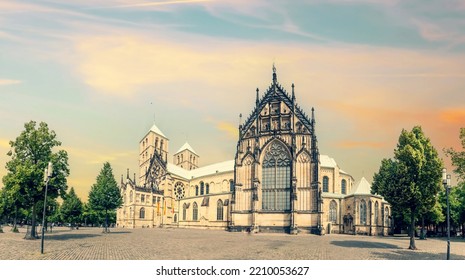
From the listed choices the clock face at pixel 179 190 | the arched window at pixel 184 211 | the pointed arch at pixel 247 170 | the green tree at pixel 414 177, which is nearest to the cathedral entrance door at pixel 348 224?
the pointed arch at pixel 247 170

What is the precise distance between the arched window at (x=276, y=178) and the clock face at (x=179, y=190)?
3394 centimetres

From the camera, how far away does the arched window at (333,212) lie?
55625 millimetres

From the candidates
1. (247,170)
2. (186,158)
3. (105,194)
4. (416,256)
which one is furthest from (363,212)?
(186,158)

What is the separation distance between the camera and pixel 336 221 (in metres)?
55.6

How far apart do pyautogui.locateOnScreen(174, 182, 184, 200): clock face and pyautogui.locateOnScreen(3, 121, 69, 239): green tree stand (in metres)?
48.9

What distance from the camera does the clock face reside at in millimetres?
82312

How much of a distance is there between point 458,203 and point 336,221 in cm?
1721

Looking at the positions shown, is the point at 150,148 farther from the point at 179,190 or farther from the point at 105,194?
the point at 105,194

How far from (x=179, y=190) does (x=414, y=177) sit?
202 ft

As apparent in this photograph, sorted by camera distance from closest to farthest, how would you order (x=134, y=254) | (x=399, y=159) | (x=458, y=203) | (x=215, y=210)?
(x=134, y=254), (x=399, y=159), (x=458, y=203), (x=215, y=210)

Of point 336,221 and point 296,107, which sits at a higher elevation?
point 296,107

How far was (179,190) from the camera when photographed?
273 ft
